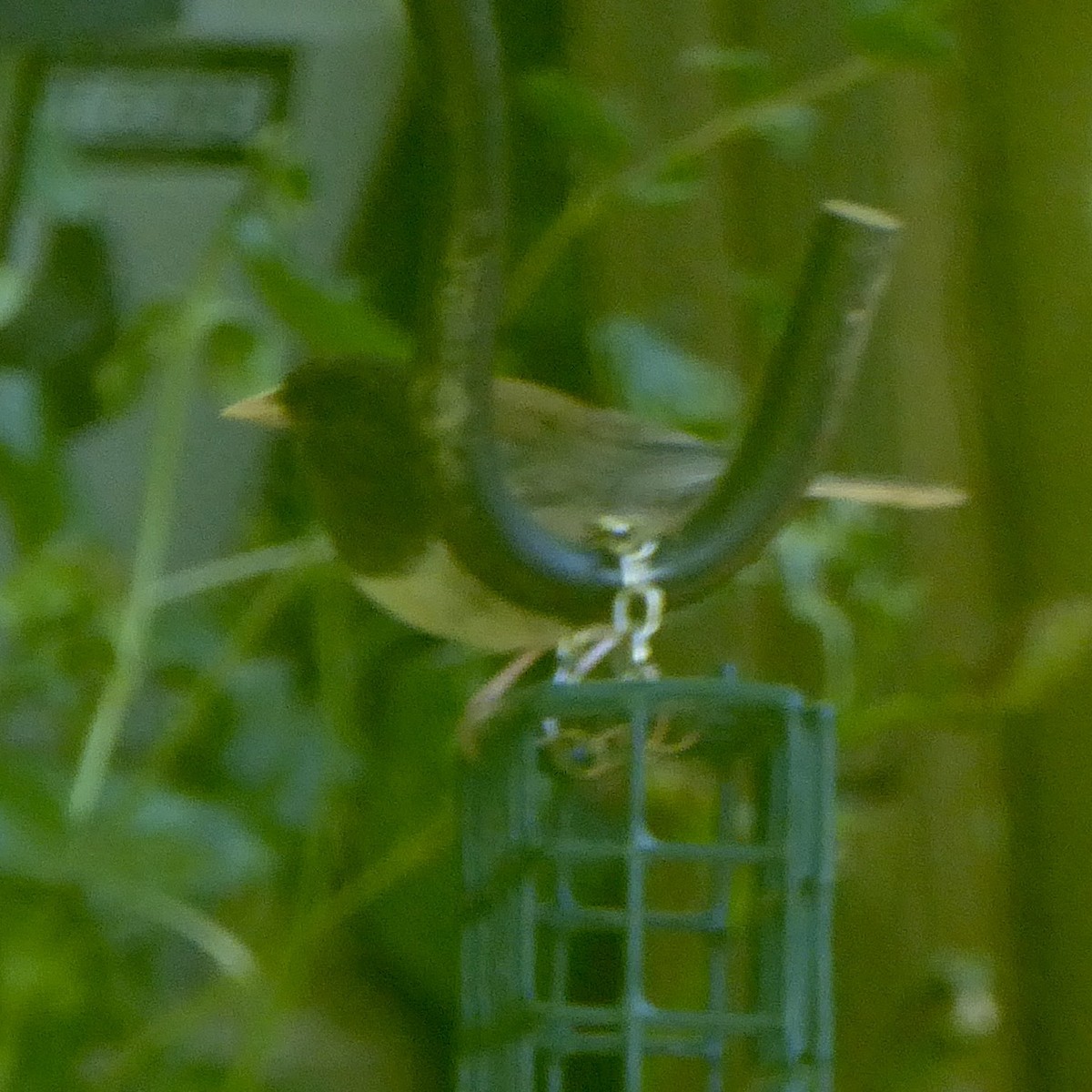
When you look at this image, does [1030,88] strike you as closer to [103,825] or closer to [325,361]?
[325,361]

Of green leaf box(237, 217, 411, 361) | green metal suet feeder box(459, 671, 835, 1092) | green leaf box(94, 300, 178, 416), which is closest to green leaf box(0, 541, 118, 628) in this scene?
green leaf box(94, 300, 178, 416)

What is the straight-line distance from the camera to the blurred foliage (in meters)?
1.00

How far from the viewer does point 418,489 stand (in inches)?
32.6

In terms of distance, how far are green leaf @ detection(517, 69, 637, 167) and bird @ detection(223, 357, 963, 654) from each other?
0.23 meters

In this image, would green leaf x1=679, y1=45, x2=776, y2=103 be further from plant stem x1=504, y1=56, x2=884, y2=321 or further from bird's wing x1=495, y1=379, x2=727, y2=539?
bird's wing x1=495, y1=379, x2=727, y2=539


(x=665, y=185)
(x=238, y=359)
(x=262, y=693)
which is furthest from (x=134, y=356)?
(x=665, y=185)

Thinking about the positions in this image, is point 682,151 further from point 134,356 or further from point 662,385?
point 134,356

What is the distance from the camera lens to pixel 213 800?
3.72ft

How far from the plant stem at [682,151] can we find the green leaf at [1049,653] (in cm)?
43

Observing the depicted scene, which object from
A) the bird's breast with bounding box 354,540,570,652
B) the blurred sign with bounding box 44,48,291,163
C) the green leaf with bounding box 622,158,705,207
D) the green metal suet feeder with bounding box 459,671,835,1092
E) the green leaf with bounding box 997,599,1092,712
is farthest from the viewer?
the blurred sign with bounding box 44,48,291,163

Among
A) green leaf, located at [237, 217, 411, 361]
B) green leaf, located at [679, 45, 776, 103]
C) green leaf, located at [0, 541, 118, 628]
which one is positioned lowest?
green leaf, located at [0, 541, 118, 628]

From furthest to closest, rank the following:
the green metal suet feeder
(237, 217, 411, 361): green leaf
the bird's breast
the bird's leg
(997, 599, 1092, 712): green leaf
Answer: (997, 599, 1092, 712): green leaf < (237, 217, 411, 361): green leaf < the bird's breast < the bird's leg < the green metal suet feeder

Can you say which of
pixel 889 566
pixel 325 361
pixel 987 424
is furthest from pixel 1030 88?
pixel 325 361

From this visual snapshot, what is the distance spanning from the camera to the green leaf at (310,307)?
0.96 m
